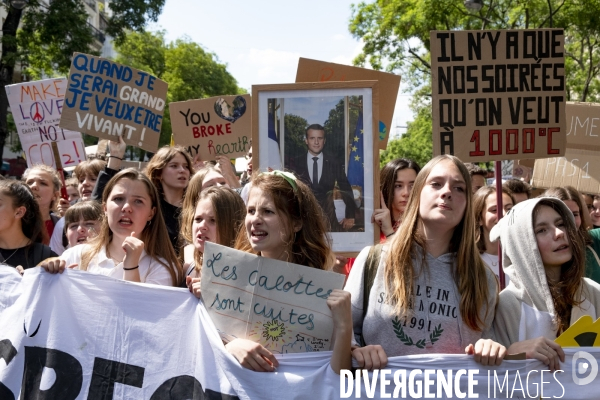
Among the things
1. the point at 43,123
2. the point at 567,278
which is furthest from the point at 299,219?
the point at 43,123

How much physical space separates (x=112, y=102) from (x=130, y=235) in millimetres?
2911

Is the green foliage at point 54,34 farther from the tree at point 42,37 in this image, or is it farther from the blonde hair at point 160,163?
the blonde hair at point 160,163

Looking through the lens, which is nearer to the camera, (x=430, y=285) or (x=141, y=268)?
(x=430, y=285)

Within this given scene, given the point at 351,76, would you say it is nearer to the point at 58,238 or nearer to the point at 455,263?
the point at 58,238

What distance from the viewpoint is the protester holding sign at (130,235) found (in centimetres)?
381

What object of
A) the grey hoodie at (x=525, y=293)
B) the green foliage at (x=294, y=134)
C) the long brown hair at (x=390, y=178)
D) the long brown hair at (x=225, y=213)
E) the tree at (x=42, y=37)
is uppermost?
the tree at (x=42, y=37)

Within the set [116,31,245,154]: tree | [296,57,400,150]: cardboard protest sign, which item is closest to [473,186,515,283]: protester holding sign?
[296,57,400,150]: cardboard protest sign

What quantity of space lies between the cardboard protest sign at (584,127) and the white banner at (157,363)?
4147 millimetres

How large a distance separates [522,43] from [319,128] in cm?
135

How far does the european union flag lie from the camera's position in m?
4.44

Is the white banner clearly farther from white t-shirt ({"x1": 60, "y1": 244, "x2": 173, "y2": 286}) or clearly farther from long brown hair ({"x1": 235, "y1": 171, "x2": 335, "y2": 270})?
long brown hair ({"x1": 235, "y1": 171, "x2": 335, "y2": 270})

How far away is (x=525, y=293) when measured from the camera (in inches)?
126

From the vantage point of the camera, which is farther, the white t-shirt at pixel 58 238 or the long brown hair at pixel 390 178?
the white t-shirt at pixel 58 238

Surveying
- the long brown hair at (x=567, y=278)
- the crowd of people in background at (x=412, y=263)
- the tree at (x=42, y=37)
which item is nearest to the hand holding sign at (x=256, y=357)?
the crowd of people in background at (x=412, y=263)
